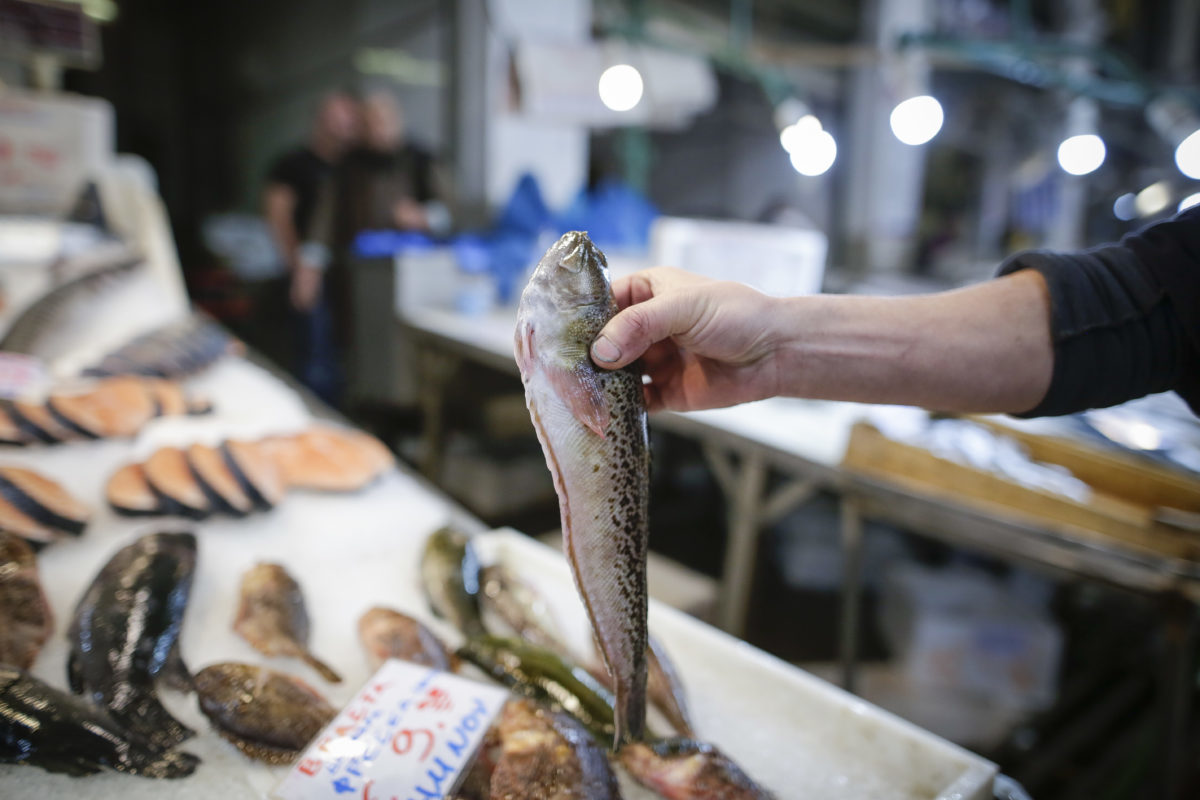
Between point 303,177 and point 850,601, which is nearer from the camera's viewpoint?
point 850,601

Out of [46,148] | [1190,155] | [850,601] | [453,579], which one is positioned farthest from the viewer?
[1190,155]

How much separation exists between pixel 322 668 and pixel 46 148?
419 centimetres

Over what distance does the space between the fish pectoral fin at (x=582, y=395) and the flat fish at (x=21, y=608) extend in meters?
1.11

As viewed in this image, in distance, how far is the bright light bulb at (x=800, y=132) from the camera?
183 inches

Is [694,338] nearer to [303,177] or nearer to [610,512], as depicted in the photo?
[610,512]

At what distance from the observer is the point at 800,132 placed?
4.74 metres

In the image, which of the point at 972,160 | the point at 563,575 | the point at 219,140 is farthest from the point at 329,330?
the point at 972,160

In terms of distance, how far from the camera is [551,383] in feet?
3.48

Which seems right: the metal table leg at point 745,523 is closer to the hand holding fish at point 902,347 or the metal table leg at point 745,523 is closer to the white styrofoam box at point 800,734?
the white styrofoam box at point 800,734

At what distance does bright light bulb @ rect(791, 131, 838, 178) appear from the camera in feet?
15.1

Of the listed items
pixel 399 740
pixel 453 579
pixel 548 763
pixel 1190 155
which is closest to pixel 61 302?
pixel 453 579

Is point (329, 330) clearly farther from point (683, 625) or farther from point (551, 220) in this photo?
point (683, 625)

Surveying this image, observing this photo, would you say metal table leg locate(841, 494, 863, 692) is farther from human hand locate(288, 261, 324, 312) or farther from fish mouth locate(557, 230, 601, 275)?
human hand locate(288, 261, 324, 312)

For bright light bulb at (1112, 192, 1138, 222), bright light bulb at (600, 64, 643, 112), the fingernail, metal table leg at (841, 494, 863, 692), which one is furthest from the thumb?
bright light bulb at (1112, 192, 1138, 222)
